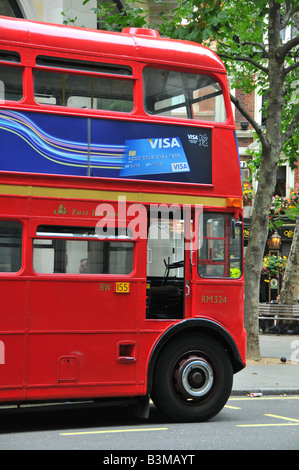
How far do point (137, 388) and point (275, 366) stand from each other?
7.88 m

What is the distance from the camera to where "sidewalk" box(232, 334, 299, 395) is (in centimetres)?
1313

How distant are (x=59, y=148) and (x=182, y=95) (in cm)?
175

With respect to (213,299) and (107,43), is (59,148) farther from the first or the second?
(213,299)

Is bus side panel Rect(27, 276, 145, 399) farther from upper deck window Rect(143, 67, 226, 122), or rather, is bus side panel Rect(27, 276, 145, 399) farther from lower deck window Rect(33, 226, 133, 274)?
upper deck window Rect(143, 67, 226, 122)

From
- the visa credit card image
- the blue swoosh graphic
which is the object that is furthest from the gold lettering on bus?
the blue swoosh graphic

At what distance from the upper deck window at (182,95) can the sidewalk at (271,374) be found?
4.91 meters

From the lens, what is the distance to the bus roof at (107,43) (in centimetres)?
894

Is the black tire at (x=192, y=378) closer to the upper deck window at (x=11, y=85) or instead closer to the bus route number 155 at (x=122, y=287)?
the bus route number 155 at (x=122, y=287)

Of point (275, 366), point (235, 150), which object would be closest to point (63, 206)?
point (235, 150)

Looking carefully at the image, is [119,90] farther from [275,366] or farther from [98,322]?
[275,366]

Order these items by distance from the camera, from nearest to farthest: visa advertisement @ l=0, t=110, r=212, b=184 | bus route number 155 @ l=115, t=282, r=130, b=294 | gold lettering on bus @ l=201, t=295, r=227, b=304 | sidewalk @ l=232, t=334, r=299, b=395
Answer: visa advertisement @ l=0, t=110, r=212, b=184 < bus route number 155 @ l=115, t=282, r=130, b=294 < gold lettering on bus @ l=201, t=295, r=227, b=304 < sidewalk @ l=232, t=334, r=299, b=395

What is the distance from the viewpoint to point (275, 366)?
16.6 meters

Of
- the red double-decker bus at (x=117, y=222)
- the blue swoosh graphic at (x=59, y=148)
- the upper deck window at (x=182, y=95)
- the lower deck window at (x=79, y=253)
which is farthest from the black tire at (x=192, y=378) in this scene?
the upper deck window at (x=182, y=95)

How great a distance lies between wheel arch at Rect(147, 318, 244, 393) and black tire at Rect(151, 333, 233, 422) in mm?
66
